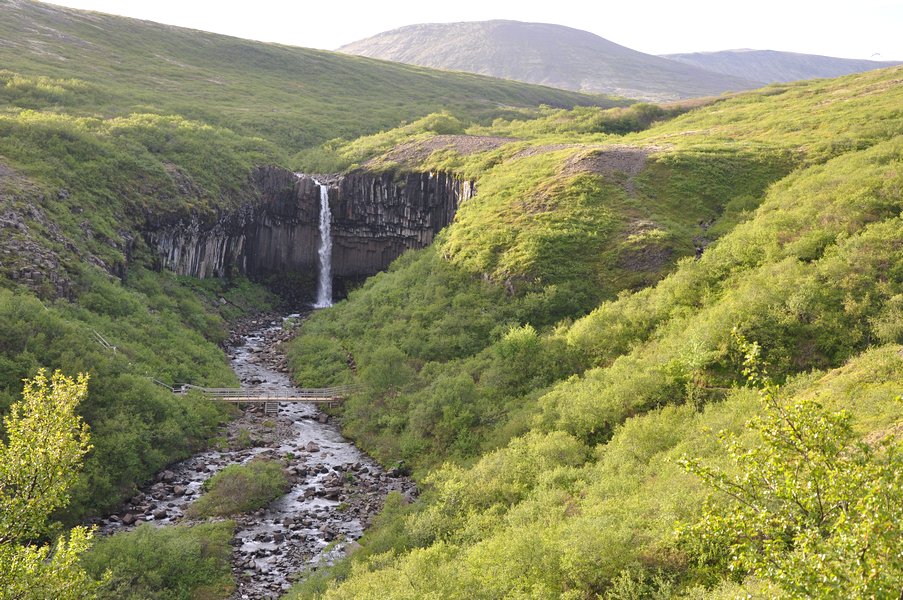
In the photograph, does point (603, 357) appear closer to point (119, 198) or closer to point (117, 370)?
point (117, 370)

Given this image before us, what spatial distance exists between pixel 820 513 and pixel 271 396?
105ft

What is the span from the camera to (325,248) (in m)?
62.2

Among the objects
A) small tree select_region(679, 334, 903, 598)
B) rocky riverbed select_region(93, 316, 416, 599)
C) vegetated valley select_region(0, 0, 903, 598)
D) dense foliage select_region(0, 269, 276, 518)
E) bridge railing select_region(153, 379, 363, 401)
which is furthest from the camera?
bridge railing select_region(153, 379, 363, 401)

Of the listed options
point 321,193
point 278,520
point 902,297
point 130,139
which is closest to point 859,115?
point 902,297

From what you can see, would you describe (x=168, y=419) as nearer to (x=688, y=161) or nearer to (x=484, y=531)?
(x=484, y=531)

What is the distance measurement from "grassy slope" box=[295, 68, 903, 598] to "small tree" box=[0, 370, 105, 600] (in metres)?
→ 8.17

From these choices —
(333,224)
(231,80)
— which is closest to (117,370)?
(333,224)

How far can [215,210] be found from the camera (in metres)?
55.0

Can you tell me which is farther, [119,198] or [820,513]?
[119,198]

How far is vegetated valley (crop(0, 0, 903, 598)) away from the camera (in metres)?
12.7

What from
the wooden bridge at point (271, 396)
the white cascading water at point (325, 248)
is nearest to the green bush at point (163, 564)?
the wooden bridge at point (271, 396)

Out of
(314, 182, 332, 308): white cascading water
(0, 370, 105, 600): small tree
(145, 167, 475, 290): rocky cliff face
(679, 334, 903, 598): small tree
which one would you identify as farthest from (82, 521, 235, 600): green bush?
(314, 182, 332, 308): white cascading water

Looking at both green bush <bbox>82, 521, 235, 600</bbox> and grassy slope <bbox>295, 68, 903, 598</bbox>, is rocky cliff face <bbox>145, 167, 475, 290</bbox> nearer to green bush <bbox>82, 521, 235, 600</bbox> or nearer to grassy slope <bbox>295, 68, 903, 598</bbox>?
grassy slope <bbox>295, 68, 903, 598</bbox>

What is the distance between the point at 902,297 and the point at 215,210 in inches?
1943
